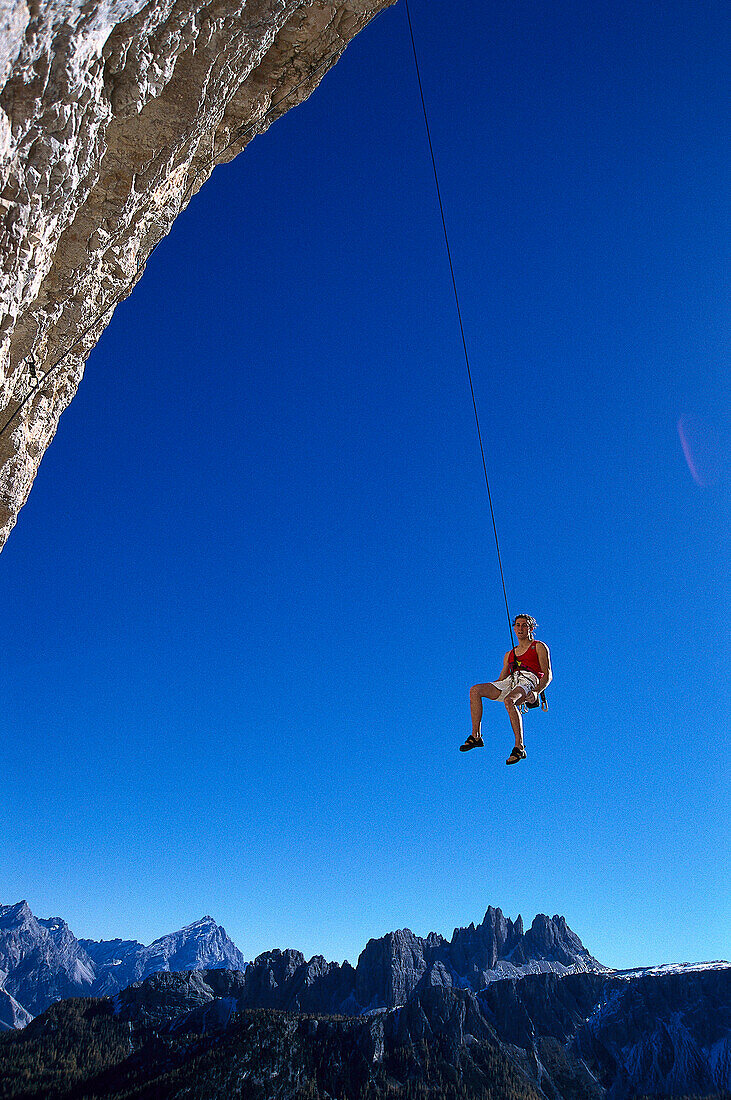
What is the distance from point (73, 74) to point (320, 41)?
4027 millimetres

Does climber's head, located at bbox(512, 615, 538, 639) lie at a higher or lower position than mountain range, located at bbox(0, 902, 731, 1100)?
higher

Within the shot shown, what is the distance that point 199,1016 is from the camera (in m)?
127

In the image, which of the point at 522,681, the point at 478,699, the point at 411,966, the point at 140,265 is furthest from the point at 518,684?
the point at 411,966

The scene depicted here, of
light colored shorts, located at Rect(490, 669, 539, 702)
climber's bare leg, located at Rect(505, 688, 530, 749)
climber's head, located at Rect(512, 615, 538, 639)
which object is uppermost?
climber's head, located at Rect(512, 615, 538, 639)

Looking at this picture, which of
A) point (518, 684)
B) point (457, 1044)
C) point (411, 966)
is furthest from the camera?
point (411, 966)

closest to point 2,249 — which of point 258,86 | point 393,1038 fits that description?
point 258,86

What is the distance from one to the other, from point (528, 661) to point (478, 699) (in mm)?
891

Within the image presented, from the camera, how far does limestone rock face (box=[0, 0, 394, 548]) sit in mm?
3061

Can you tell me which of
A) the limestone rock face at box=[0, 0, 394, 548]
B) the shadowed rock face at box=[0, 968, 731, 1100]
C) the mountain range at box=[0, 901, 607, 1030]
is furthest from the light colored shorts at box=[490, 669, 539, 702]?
the mountain range at box=[0, 901, 607, 1030]

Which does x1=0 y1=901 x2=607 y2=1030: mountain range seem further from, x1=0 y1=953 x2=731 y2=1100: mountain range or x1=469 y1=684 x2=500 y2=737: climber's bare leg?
x1=469 y1=684 x2=500 y2=737: climber's bare leg

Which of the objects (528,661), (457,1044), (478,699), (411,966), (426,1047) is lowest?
Answer: (426,1047)

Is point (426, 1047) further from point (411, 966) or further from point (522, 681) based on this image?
point (522, 681)

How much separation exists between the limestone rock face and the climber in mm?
6256

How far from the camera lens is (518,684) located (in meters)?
8.30
